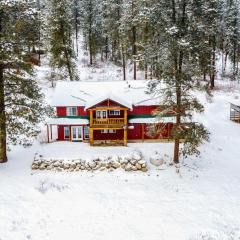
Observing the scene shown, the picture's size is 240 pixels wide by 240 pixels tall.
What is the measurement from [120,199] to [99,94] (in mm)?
12433

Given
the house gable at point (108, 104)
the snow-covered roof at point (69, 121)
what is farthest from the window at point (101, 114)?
the snow-covered roof at point (69, 121)

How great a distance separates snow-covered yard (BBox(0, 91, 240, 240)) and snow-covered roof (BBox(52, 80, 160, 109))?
397cm

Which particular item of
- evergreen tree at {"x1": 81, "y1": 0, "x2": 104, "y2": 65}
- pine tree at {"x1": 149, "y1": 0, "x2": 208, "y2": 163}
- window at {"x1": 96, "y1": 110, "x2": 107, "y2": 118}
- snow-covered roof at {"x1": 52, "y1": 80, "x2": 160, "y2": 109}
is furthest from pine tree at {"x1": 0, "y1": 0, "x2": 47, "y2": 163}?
evergreen tree at {"x1": 81, "y1": 0, "x2": 104, "y2": 65}

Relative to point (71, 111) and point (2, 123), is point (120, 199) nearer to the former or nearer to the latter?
point (2, 123)

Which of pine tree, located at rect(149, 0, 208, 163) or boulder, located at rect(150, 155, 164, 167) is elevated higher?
pine tree, located at rect(149, 0, 208, 163)

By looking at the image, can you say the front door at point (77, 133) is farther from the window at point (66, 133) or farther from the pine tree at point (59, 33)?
the pine tree at point (59, 33)

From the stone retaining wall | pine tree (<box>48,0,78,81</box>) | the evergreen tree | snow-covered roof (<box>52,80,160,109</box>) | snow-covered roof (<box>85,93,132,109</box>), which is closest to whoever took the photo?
the stone retaining wall

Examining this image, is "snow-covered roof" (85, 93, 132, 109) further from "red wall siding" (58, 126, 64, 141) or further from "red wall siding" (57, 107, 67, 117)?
"red wall siding" (58, 126, 64, 141)

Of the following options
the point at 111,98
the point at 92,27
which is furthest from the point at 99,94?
the point at 92,27

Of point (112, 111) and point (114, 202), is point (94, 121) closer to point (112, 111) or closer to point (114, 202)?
point (112, 111)

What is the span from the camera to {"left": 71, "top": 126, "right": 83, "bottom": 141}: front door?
1248 inches

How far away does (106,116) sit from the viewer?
31.4m

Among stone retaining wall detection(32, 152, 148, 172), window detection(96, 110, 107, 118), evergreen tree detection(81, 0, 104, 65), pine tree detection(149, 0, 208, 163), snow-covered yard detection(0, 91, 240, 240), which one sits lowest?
snow-covered yard detection(0, 91, 240, 240)

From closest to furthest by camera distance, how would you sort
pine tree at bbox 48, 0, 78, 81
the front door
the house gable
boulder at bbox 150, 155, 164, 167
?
boulder at bbox 150, 155, 164, 167 < the house gable < the front door < pine tree at bbox 48, 0, 78, 81
